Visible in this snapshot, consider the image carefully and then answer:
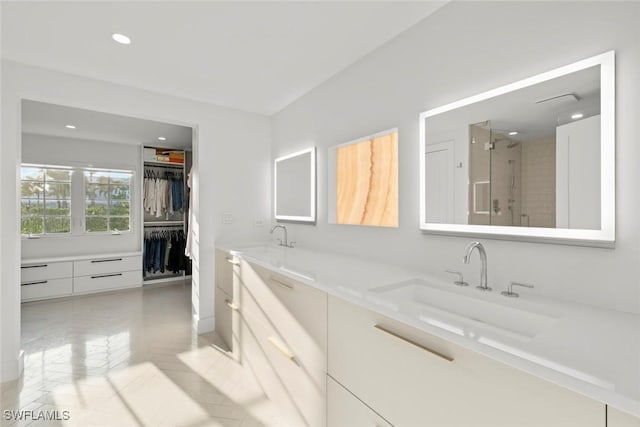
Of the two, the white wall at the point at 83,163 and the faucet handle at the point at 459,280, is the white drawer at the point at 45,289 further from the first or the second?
the faucet handle at the point at 459,280

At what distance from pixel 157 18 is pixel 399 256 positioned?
2056 mm

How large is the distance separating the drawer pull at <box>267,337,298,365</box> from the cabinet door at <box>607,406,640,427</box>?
4.31 ft

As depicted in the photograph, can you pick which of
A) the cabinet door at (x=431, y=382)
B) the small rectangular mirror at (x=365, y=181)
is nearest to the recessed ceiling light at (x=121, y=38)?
the small rectangular mirror at (x=365, y=181)

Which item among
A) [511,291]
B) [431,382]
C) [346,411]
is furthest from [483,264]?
[346,411]

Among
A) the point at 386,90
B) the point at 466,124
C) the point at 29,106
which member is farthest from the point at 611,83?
the point at 29,106

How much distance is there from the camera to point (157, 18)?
172 cm

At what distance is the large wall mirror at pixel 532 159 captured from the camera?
1.06m

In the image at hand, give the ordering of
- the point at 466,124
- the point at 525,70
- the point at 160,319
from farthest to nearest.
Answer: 1. the point at 160,319
2. the point at 466,124
3. the point at 525,70

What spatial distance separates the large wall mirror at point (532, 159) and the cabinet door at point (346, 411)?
3.06ft

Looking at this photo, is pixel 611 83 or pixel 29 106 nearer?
pixel 611 83

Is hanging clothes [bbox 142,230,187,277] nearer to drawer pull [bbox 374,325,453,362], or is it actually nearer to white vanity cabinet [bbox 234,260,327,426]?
white vanity cabinet [bbox 234,260,327,426]

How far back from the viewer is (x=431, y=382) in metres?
0.93

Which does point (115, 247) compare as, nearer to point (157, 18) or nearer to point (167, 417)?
point (167, 417)

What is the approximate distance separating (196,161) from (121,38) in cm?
127
